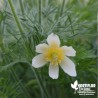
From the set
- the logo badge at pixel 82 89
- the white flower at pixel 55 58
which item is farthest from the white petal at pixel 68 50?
the logo badge at pixel 82 89

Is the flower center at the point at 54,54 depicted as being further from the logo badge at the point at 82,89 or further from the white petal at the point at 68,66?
the logo badge at the point at 82,89

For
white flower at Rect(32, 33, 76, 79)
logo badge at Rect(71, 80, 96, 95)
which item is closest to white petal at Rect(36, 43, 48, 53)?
white flower at Rect(32, 33, 76, 79)

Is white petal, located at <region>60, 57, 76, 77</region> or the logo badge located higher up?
white petal, located at <region>60, 57, 76, 77</region>

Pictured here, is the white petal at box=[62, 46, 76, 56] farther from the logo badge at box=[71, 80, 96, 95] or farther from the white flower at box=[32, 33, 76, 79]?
the logo badge at box=[71, 80, 96, 95]

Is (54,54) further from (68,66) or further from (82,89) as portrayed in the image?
(82,89)

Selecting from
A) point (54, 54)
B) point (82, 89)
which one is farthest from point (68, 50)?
point (82, 89)
